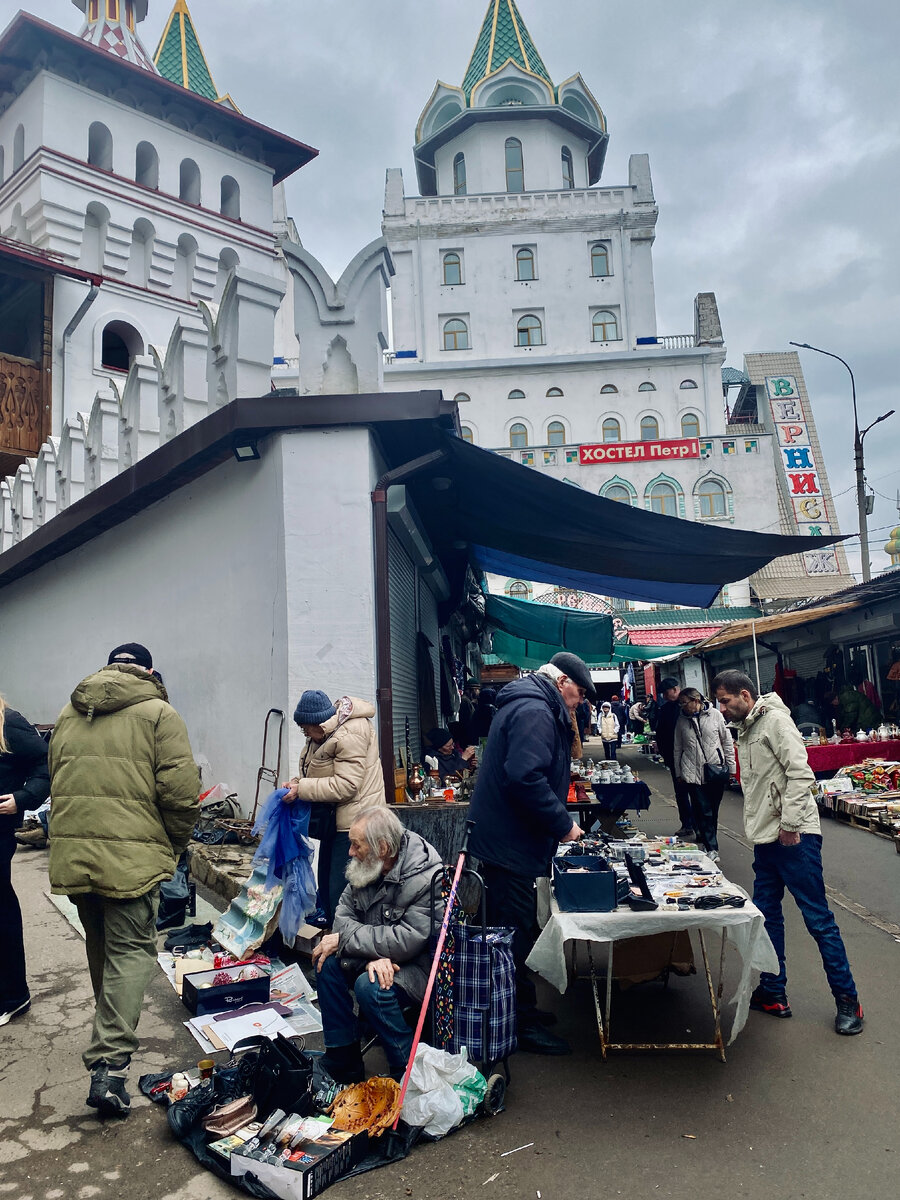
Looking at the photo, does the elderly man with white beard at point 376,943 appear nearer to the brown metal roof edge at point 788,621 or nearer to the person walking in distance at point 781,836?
the person walking in distance at point 781,836

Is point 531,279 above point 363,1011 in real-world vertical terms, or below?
above

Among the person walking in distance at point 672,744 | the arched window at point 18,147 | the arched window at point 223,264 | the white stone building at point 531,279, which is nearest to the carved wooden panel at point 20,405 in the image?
the arched window at point 223,264

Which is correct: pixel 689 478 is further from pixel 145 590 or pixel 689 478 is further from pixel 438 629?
pixel 145 590

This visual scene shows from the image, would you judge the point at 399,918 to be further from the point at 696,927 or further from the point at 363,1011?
the point at 696,927

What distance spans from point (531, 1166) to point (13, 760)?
323cm

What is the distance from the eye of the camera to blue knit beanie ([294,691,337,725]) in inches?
212

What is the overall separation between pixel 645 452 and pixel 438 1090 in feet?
117

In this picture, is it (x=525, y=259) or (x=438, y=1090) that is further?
(x=525, y=259)

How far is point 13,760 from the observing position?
4691 mm

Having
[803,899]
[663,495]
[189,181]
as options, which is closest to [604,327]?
[663,495]

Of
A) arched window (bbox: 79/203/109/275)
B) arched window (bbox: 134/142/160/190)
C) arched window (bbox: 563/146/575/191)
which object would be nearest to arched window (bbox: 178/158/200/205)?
arched window (bbox: 134/142/160/190)

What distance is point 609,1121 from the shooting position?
3650 millimetres

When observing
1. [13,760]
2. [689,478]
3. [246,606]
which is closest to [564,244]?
[689,478]

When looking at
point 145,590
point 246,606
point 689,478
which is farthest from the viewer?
point 689,478
